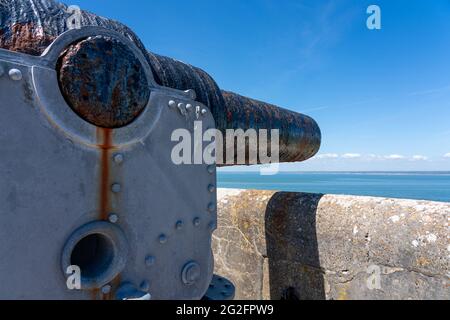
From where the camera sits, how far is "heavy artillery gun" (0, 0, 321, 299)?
922 mm

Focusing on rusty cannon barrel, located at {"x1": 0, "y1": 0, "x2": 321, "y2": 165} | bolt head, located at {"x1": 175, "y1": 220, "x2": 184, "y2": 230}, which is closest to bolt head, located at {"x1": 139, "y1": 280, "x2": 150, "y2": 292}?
bolt head, located at {"x1": 175, "y1": 220, "x2": 184, "y2": 230}

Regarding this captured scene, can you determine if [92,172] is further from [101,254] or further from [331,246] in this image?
[331,246]

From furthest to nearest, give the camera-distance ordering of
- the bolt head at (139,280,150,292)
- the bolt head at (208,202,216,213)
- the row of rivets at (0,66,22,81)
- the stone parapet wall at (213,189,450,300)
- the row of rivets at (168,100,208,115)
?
the stone parapet wall at (213,189,450,300), the bolt head at (208,202,216,213), the row of rivets at (168,100,208,115), the bolt head at (139,280,150,292), the row of rivets at (0,66,22,81)

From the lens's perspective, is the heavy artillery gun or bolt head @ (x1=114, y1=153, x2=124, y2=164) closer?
the heavy artillery gun

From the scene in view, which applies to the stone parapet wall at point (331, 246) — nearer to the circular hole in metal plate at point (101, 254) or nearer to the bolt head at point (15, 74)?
the circular hole in metal plate at point (101, 254)

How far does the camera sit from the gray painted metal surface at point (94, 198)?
913 millimetres

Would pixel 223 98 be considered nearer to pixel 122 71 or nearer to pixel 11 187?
pixel 122 71

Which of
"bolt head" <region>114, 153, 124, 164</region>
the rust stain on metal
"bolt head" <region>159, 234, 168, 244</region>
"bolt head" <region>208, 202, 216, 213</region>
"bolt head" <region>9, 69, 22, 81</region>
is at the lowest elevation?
"bolt head" <region>159, 234, 168, 244</region>

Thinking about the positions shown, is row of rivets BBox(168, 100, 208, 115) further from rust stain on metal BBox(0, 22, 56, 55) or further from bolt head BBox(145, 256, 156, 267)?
bolt head BBox(145, 256, 156, 267)

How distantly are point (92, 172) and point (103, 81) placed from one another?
0.31 meters

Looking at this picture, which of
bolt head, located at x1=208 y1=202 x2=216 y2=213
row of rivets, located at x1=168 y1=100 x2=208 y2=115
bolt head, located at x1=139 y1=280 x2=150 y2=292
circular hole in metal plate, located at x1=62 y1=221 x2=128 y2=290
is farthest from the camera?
bolt head, located at x1=208 y1=202 x2=216 y2=213

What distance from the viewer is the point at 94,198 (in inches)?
42.4

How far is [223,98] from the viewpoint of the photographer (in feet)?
6.50
